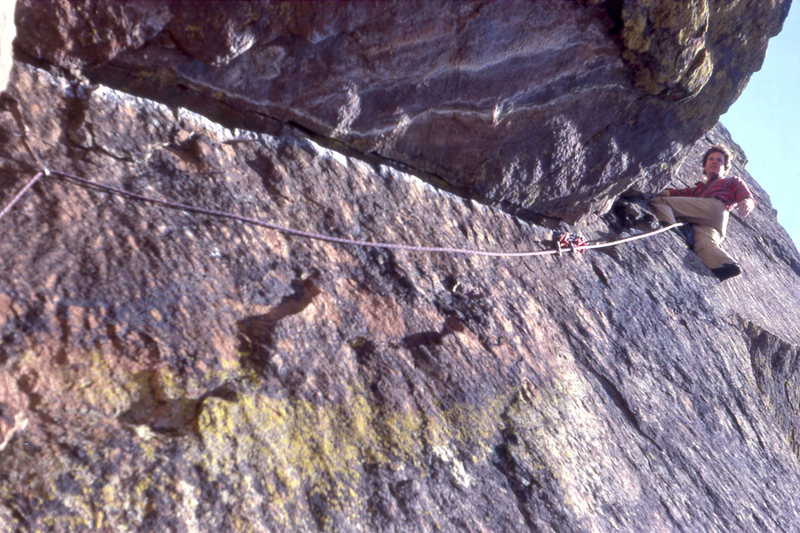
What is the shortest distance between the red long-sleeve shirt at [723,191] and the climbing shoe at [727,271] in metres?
0.73

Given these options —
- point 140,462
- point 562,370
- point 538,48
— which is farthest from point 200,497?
point 538,48

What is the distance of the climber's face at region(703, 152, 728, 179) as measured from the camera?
6410 mm

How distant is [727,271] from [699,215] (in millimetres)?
636

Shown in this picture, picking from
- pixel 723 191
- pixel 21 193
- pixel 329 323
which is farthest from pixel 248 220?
pixel 723 191

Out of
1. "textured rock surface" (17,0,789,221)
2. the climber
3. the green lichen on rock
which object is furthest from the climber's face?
the green lichen on rock

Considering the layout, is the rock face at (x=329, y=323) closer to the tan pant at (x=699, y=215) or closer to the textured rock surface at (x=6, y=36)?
the textured rock surface at (x=6, y=36)

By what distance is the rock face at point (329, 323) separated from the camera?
2.15 m

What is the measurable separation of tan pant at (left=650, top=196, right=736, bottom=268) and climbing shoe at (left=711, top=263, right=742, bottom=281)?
237mm

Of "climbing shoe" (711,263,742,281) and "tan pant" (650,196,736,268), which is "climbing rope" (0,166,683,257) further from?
"climbing shoe" (711,263,742,281)

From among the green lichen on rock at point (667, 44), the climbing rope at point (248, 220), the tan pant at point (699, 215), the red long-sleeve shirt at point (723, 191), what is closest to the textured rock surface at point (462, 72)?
the green lichen on rock at point (667, 44)

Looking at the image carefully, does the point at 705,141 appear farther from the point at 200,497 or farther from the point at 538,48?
the point at 200,497

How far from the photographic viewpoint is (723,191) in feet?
20.2

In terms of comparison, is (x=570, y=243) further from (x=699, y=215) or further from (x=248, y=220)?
(x=248, y=220)

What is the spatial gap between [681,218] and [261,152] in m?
4.41
